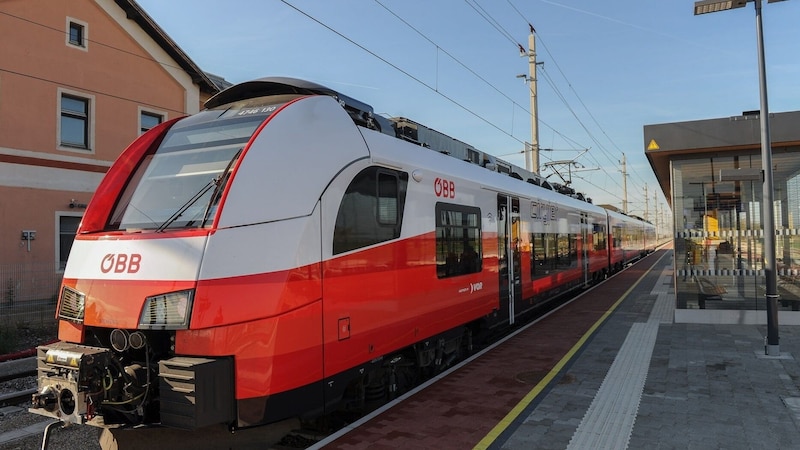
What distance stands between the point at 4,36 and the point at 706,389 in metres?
17.3

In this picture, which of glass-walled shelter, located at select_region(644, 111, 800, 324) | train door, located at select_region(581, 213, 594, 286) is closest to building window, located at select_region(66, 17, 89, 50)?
glass-walled shelter, located at select_region(644, 111, 800, 324)

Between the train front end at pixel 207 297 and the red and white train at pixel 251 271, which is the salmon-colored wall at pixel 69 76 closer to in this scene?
the red and white train at pixel 251 271

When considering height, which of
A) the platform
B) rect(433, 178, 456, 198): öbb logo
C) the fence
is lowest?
the platform

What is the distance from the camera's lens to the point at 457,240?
714 centimetres

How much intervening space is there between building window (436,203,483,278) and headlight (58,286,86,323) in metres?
3.81

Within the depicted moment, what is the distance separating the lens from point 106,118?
16.0 metres

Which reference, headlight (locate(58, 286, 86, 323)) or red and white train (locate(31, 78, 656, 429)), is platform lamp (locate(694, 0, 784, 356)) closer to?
red and white train (locate(31, 78, 656, 429))

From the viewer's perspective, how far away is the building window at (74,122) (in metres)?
15.1

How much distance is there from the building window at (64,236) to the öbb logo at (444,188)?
12.7 meters

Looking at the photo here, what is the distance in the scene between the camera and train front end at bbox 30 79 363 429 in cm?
376

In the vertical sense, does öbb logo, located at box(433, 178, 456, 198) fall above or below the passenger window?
above

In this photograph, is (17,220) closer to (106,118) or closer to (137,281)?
(106,118)

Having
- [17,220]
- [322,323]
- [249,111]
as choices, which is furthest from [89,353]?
[17,220]

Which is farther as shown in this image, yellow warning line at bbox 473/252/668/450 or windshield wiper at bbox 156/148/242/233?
yellow warning line at bbox 473/252/668/450
